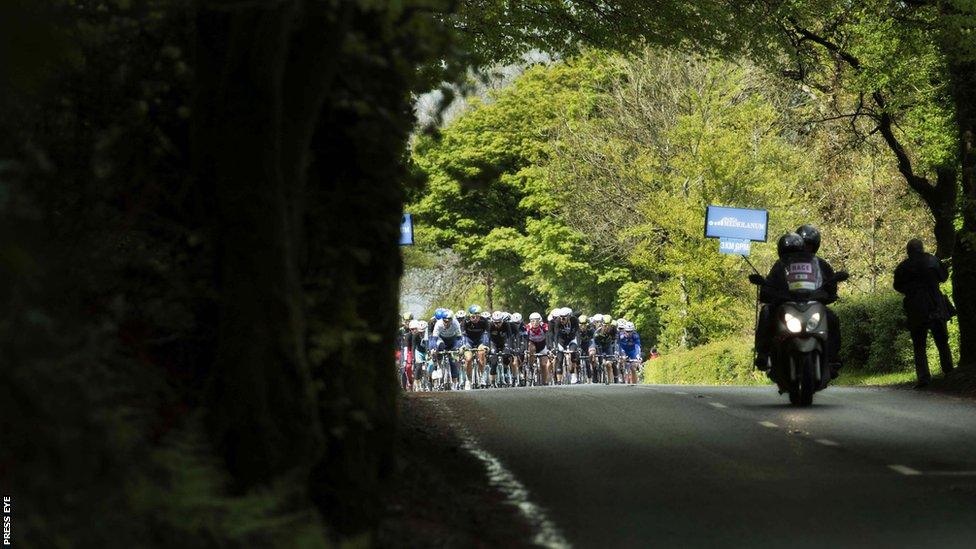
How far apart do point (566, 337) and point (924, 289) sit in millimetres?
21975

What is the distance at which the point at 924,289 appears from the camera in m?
23.1

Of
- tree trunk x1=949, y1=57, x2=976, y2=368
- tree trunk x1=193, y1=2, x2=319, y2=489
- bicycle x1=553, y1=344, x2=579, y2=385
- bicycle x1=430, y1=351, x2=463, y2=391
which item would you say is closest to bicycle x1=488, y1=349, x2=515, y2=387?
bicycle x1=430, y1=351, x2=463, y2=391

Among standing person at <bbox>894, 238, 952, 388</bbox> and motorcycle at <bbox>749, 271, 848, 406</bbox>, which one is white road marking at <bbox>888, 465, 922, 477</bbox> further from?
standing person at <bbox>894, 238, 952, 388</bbox>

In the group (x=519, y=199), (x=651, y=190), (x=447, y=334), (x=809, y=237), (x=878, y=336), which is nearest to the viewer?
(x=809, y=237)

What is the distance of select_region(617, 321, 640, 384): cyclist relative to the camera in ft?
149

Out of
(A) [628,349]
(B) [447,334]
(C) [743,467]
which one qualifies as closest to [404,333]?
(B) [447,334]

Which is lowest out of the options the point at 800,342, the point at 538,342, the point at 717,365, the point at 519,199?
the point at 800,342

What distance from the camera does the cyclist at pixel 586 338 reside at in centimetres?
4509

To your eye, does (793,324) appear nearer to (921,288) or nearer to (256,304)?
(921,288)

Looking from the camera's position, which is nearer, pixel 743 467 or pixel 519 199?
pixel 743 467

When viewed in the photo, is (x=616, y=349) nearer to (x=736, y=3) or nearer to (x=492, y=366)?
(x=492, y=366)

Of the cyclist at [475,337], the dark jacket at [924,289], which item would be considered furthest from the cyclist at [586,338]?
the dark jacket at [924,289]

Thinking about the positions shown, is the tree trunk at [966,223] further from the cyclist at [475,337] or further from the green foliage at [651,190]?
the cyclist at [475,337]

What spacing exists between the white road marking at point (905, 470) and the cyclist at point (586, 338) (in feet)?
105
